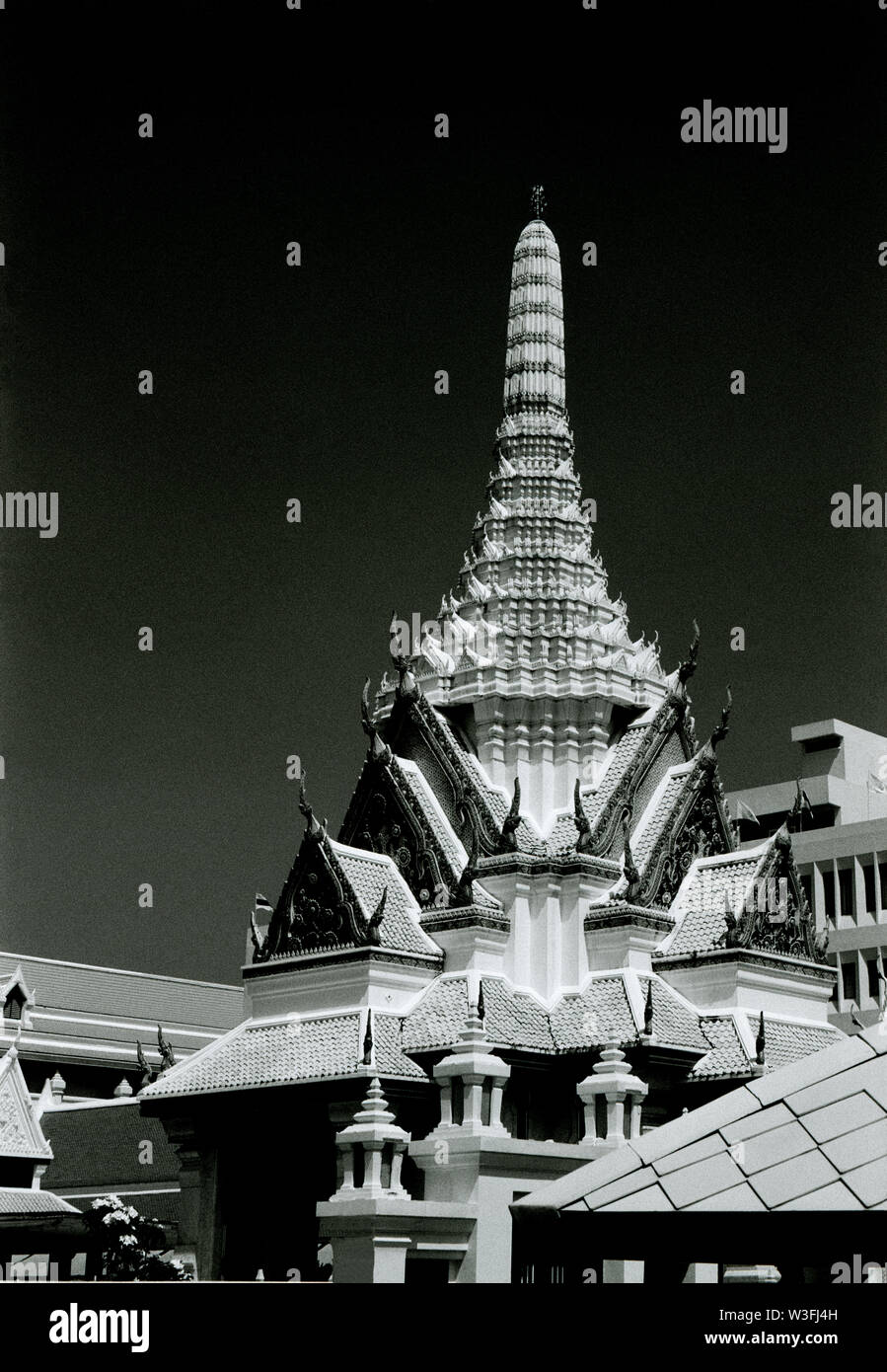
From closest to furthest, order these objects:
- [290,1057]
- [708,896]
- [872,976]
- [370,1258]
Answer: [370,1258] < [290,1057] < [708,896] < [872,976]

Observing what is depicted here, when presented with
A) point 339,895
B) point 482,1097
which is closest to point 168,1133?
point 339,895

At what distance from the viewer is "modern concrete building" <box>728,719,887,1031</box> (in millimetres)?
40094

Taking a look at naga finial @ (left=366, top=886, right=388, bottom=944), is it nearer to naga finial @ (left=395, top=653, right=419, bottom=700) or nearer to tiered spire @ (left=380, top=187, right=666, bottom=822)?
tiered spire @ (left=380, top=187, right=666, bottom=822)

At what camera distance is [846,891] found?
137ft

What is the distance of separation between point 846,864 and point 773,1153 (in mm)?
33655

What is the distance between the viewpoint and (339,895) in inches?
1016

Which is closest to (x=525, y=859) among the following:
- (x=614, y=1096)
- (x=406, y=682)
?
(x=406, y=682)

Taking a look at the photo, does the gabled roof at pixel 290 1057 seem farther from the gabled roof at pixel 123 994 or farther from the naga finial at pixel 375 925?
the gabled roof at pixel 123 994

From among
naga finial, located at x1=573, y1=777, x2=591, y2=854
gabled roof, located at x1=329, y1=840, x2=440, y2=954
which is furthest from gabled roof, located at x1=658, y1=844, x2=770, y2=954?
gabled roof, located at x1=329, y1=840, x2=440, y2=954

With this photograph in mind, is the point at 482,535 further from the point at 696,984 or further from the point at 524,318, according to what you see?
the point at 696,984

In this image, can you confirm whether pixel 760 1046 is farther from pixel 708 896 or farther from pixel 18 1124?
pixel 18 1124

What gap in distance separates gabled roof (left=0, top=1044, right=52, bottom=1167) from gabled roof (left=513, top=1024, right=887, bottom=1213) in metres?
25.7

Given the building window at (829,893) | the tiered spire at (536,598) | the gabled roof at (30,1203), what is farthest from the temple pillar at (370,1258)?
the building window at (829,893)

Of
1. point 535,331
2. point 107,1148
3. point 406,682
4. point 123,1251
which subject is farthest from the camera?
point 107,1148
